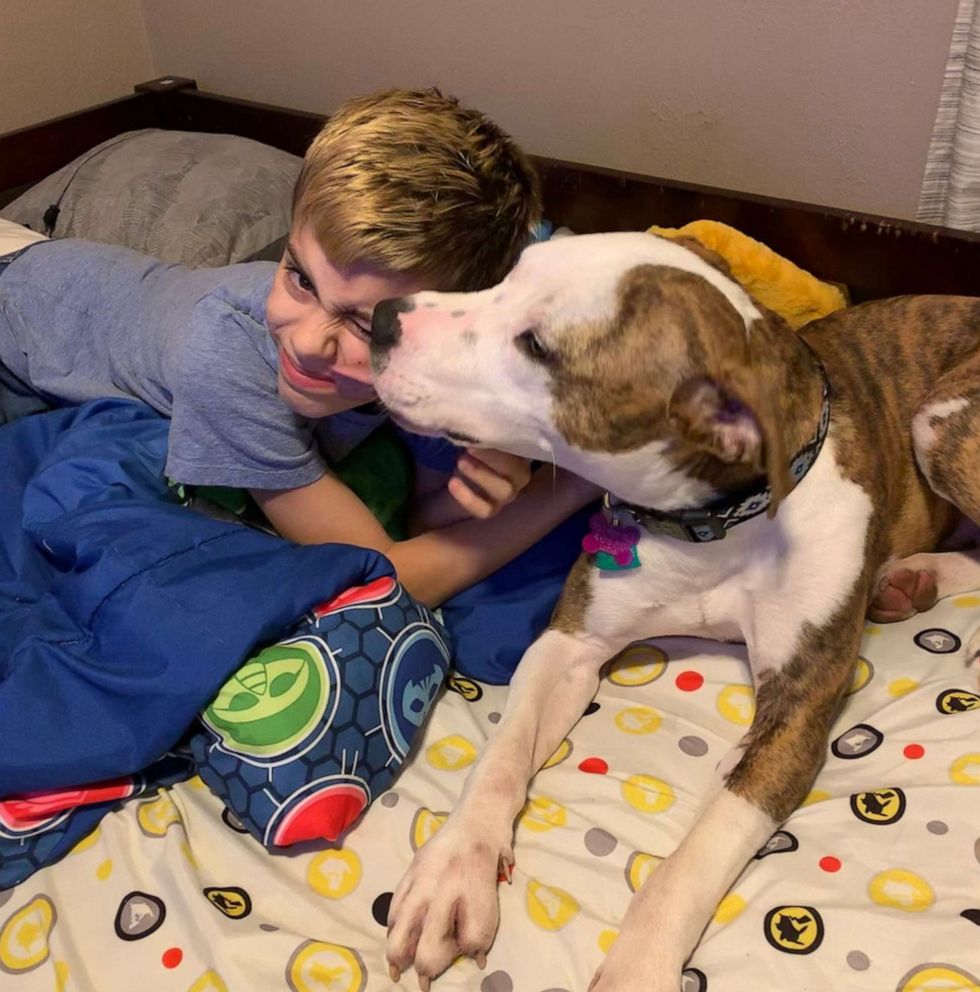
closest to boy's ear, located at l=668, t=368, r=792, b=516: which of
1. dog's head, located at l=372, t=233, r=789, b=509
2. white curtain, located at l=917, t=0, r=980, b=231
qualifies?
dog's head, located at l=372, t=233, r=789, b=509

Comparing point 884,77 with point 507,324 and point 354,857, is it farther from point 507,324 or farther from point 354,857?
point 354,857

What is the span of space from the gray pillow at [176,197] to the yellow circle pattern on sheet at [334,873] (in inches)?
65.2

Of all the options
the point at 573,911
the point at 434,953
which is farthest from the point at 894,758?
the point at 434,953

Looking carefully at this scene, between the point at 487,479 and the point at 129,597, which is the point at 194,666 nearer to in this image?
the point at 129,597

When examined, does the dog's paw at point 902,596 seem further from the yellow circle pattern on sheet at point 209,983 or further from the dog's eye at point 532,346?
the yellow circle pattern on sheet at point 209,983

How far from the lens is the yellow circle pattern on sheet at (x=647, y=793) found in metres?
1.52

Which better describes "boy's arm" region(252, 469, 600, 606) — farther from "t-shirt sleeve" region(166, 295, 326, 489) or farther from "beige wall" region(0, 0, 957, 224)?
"beige wall" region(0, 0, 957, 224)

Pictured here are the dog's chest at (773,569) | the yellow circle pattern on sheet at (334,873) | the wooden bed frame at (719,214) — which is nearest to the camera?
the yellow circle pattern on sheet at (334,873)

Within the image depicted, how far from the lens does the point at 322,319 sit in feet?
5.31

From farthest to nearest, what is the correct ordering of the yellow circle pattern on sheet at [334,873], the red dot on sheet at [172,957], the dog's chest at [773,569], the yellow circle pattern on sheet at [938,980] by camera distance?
1. the dog's chest at [773,569]
2. the yellow circle pattern on sheet at [334,873]
3. the red dot on sheet at [172,957]
4. the yellow circle pattern on sheet at [938,980]

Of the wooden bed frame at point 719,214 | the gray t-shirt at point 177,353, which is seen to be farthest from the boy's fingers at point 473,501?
the wooden bed frame at point 719,214

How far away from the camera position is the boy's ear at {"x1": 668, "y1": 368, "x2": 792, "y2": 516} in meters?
1.28

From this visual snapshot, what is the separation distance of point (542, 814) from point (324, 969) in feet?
1.24

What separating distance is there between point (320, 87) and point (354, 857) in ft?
8.11
